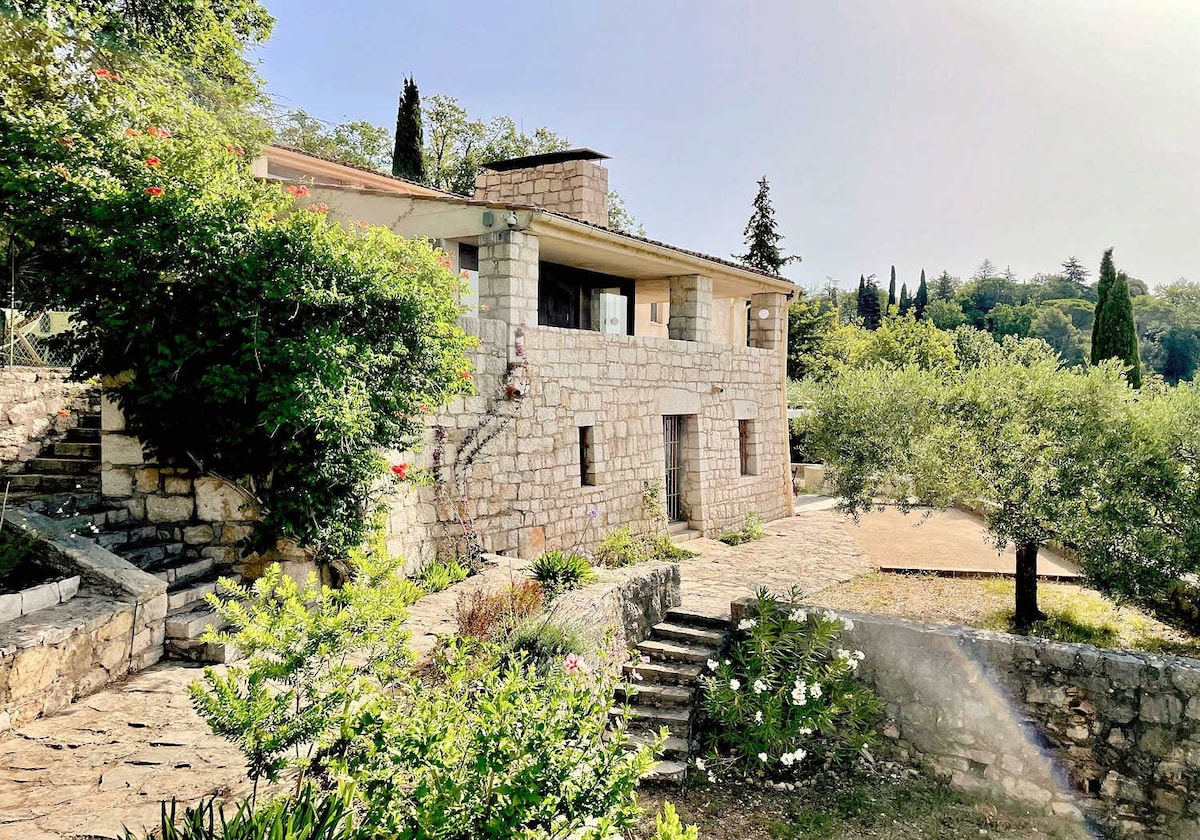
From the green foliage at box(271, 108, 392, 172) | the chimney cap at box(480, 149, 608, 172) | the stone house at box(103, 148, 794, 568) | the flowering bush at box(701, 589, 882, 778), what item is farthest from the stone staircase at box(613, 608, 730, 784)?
the green foliage at box(271, 108, 392, 172)

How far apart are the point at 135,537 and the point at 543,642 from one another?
11.4 ft

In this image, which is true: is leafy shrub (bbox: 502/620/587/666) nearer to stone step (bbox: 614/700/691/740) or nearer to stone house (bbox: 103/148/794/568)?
stone step (bbox: 614/700/691/740)

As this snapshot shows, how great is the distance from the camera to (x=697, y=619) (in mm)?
7684

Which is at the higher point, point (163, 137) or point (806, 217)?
point (806, 217)

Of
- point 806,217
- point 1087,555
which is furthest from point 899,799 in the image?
point 806,217

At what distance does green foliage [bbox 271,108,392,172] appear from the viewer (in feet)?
71.5

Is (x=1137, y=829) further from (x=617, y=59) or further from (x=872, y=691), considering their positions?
(x=617, y=59)

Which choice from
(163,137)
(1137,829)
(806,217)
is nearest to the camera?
(1137,829)

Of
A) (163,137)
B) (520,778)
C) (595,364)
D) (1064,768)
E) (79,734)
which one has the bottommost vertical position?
(1064,768)

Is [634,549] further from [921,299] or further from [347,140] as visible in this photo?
[921,299]

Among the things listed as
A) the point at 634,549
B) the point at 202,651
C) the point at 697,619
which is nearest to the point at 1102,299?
the point at 634,549

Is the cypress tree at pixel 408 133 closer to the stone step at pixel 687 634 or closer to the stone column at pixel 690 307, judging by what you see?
the stone column at pixel 690 307

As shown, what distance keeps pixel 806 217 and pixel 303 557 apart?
2649 cm

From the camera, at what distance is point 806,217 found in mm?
28344
